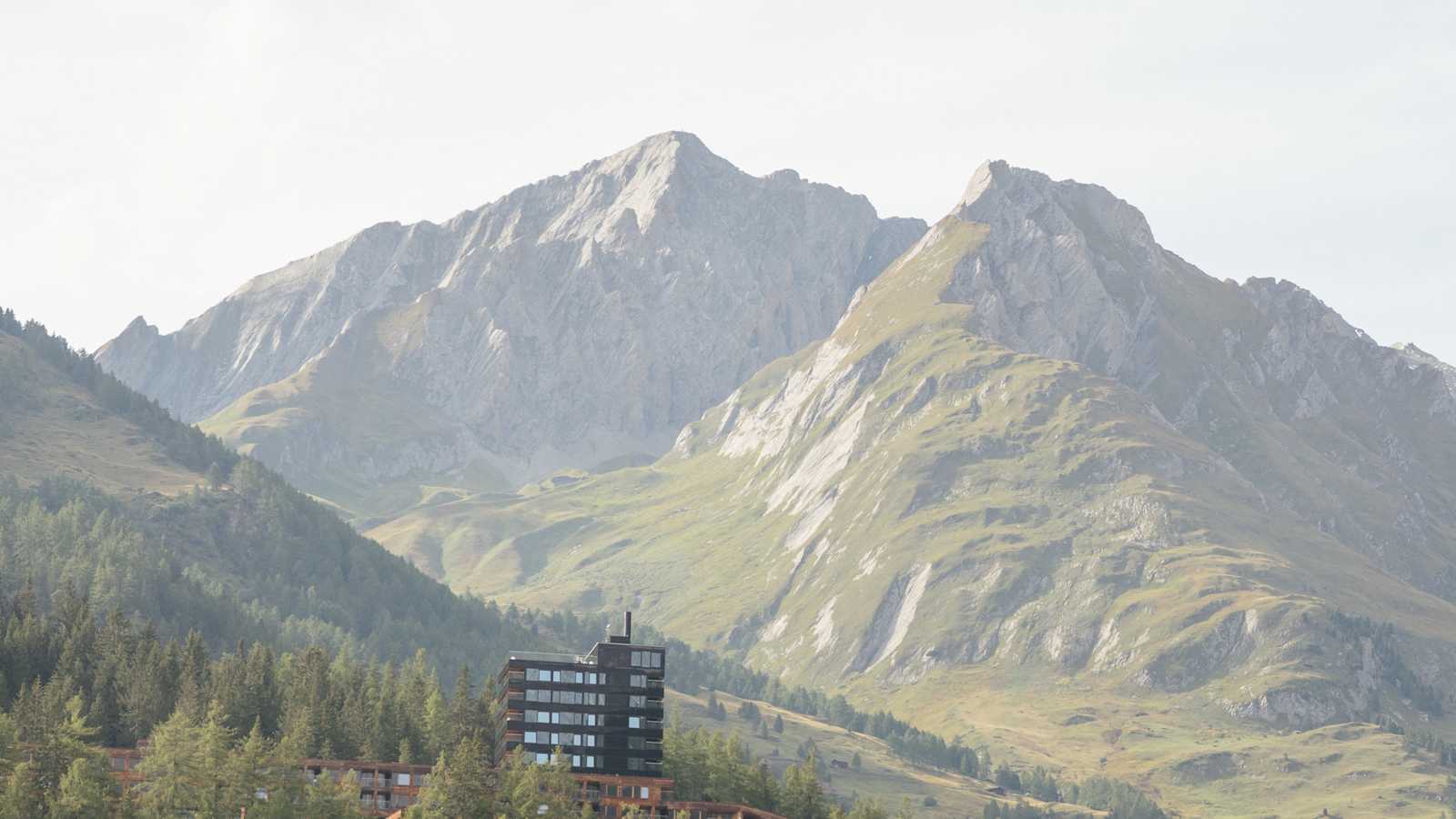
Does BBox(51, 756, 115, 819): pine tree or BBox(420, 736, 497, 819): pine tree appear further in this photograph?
BBox(420, 736, 497, 819): pine tree

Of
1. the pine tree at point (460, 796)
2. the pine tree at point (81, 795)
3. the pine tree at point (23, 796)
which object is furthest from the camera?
the pine tree at point (460, 796)

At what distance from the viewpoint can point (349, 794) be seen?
7776 inches

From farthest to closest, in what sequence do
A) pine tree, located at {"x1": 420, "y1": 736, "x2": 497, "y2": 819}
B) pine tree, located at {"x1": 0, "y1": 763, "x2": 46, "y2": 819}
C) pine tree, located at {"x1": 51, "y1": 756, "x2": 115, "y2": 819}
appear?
pine tree, located at {"x1": 420, "y1": 736, "x2": 497, "y2": 819} → pine tree, located at {"x1": 51, "y1": 756, "x2": 115, "y2": 819} → pine tree, located at {"x1": 0, "y1": 763, "x2": 46, "y2": 819}

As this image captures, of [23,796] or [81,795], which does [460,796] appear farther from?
[23,796]

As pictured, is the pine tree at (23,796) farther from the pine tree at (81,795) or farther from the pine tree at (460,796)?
the pine tree at (460,796)

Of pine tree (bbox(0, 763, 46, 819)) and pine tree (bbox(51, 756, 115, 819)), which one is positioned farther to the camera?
pine tree (bbox(51, 756, 115, 819))

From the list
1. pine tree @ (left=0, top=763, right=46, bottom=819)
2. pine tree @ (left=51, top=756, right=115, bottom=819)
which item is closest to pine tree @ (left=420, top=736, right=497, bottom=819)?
pine tree @ (left=51, top=756, right=115, bottom=819)

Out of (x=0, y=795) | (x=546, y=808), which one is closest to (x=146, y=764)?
(x=0, y=795)

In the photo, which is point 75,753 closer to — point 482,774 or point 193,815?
point 193,815

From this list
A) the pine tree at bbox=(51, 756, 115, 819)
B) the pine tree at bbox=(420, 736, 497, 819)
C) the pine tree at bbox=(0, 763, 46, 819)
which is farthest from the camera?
the pine tree at bbox=(420, 736, 497, 819)

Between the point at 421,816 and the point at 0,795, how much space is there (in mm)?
36696

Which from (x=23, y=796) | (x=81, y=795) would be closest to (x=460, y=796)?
(x=81, y=795)

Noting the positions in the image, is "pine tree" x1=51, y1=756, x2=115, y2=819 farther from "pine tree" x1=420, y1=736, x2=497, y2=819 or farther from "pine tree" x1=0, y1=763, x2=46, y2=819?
"pine tree" x1=420, y1=736, x2=497, y2=819

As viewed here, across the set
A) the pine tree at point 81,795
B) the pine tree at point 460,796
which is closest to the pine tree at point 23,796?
the pine tree at point 81,795
